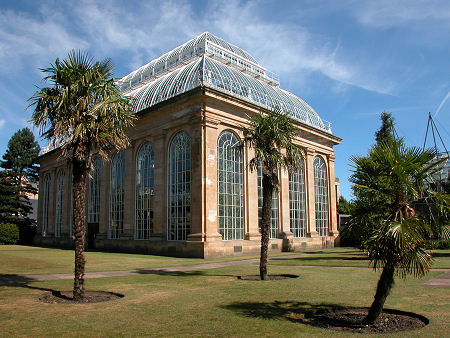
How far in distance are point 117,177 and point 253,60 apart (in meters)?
20.3

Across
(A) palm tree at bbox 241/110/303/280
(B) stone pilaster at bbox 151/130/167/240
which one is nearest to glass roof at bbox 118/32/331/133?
(B) stone pilaster at bbox 151/130/167/240

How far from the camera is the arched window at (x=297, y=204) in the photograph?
37188 millimetres

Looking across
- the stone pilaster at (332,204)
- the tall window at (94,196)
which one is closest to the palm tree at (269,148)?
the tall window at (94,196)

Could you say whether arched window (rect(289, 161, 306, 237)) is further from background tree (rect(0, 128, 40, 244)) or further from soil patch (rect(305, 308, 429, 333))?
background tree (rect(0, 128, 40, 244))

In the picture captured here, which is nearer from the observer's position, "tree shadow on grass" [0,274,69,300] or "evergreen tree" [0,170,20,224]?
"tree shadow on grass" [0,274,69,300]

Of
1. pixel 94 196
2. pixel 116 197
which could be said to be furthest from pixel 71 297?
pixel 94 196

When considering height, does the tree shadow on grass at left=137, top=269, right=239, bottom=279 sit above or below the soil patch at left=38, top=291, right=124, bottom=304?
below

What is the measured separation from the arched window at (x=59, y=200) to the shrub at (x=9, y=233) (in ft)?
25.0

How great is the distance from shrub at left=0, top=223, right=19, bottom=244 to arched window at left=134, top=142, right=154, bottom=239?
1106 inches

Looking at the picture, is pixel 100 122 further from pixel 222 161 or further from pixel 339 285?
pixel 222 161

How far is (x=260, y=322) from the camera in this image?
27.9 feet

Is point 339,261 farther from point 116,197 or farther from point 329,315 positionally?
point 116,197

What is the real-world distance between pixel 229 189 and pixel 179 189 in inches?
156

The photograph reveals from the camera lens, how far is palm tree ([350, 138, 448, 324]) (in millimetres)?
7832
